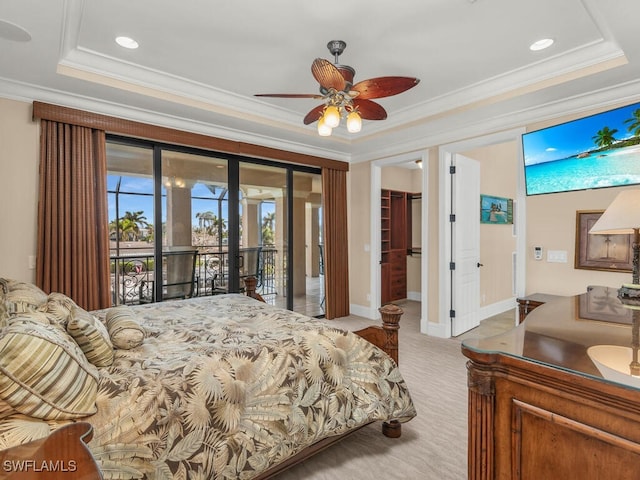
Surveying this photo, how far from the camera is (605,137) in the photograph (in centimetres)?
279

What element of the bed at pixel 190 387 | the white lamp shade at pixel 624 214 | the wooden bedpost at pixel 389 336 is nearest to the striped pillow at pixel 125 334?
the bed at pixel 190 387

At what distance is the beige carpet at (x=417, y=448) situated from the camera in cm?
187

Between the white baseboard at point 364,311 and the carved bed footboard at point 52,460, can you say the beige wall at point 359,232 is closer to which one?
the white baseboard at point 364,311

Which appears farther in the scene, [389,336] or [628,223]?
[389,336]

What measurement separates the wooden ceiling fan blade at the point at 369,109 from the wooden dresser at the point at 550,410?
1982 millimetres

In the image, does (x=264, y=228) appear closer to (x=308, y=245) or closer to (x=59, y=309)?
(x=308, y=245)

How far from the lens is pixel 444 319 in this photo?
4.28 meters

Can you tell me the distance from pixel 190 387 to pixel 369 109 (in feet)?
7.56

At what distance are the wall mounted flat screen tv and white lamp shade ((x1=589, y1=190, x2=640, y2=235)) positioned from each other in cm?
110

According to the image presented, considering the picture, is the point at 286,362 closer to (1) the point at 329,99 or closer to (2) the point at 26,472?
(2) the point at 26,472

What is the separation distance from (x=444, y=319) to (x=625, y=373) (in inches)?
138

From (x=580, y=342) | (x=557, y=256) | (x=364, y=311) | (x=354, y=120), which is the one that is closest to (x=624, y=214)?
(x=580, y=342)

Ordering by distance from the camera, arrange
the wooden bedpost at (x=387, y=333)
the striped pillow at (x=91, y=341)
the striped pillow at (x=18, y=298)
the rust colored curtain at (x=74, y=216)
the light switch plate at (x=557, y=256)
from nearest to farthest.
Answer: the striped pillow at (x=91, y=341)
the striped pillow at (x=18, y=298)
the wooden bedpost at (x=387, y=333)
the rust colored curtain at (x=74, y=216)
the light switch plate at (x=557, y=256)

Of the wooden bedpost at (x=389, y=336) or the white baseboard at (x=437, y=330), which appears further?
the white baseboard at (x=437, y=330)
